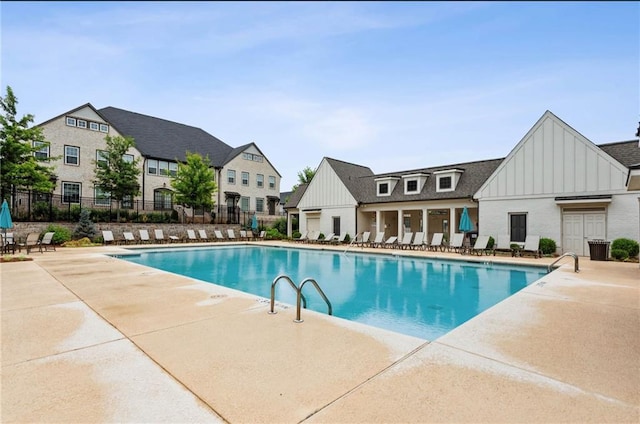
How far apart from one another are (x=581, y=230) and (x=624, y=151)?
402 cm

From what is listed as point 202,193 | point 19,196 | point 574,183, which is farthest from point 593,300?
point 19,196

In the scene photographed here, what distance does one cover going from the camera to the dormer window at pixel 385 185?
23.8 metres

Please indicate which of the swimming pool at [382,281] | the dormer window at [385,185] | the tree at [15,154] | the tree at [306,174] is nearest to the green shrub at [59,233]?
the tree at [15,154]

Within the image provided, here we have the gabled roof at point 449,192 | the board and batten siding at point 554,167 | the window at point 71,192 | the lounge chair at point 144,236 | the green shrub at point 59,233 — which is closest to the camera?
the board and batten siding at point 554,167

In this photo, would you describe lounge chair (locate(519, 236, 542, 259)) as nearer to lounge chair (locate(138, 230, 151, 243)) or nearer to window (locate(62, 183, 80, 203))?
lounge chair (locate(138, 230, 151, 243))

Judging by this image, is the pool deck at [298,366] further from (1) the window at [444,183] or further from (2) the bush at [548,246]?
(1) the window at [444,183]

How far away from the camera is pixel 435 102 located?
56.3 feet

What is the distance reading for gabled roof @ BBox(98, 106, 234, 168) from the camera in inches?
1208

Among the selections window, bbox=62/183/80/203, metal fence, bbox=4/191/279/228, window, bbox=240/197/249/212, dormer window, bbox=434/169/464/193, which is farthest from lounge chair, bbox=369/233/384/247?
window, bbox=62/183/80/203

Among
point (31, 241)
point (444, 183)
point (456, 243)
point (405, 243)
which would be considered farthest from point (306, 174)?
point (31, 241)

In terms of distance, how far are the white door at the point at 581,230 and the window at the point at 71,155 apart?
32.8m

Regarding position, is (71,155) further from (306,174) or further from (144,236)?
(306,174)

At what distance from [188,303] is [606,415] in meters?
5.70

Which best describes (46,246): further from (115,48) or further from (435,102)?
(435,102)
